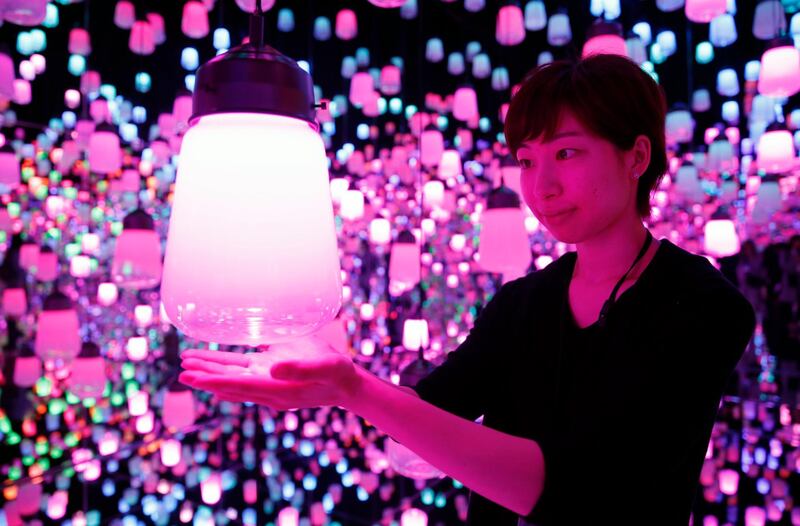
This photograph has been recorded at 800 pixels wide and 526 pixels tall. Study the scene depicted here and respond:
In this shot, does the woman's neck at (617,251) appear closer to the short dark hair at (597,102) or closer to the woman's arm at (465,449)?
the short dark hair at (597,102)

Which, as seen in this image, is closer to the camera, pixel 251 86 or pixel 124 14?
pixel 251 86

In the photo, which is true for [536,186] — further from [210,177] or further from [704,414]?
[210,177]

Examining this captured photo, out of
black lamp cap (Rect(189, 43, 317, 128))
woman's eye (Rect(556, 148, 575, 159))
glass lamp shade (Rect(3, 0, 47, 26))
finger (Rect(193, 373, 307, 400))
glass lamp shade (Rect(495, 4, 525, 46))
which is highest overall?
glass lamp shade (Rect(495, 4, 525, 46))

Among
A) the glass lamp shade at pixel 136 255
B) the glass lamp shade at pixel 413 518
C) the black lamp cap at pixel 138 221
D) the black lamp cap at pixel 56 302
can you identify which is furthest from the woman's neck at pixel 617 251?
the black lamp cap at pixel 56 302

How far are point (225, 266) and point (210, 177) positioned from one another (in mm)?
88

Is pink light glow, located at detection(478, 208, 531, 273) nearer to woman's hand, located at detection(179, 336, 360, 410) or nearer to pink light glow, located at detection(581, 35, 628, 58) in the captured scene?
pink light glow, located at detection(581, 35, 628, 58)

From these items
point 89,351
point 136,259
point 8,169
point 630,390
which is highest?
point 8,169

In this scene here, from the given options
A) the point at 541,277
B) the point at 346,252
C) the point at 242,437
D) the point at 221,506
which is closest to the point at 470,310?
the point at 346,252

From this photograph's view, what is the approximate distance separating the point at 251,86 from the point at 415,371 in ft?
6.09

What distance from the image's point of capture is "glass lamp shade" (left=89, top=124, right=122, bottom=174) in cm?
351

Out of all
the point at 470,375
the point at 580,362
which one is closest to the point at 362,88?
the point at 470,375

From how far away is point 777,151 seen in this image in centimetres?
343

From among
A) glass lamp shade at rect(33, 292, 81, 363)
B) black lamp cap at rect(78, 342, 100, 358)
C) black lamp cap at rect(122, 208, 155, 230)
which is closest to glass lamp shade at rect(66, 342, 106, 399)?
black lamp cap at rect(78, 342, 100, 358)

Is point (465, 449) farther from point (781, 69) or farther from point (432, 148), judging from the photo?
point (432, 148)
